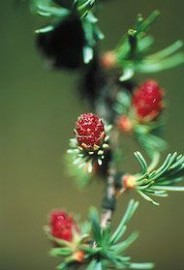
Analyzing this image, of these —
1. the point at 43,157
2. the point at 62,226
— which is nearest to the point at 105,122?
the point at 62,226

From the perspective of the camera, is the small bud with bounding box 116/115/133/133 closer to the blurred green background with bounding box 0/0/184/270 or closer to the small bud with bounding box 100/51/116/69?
the small bud with bounding box 100/51/116/69

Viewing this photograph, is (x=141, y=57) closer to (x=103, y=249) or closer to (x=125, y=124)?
(x=125, y=124)

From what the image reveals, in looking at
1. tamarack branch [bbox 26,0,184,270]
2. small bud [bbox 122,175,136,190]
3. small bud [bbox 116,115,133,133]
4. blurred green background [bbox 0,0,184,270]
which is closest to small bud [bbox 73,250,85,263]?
tamarack branch [bbox 26,0,184,270]

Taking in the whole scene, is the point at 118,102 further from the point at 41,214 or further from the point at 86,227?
the point at 41,214

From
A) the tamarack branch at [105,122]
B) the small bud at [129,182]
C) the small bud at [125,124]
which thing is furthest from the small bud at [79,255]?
the small bud at [125,124]

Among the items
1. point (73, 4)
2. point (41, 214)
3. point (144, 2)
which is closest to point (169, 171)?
point (73, 4)
